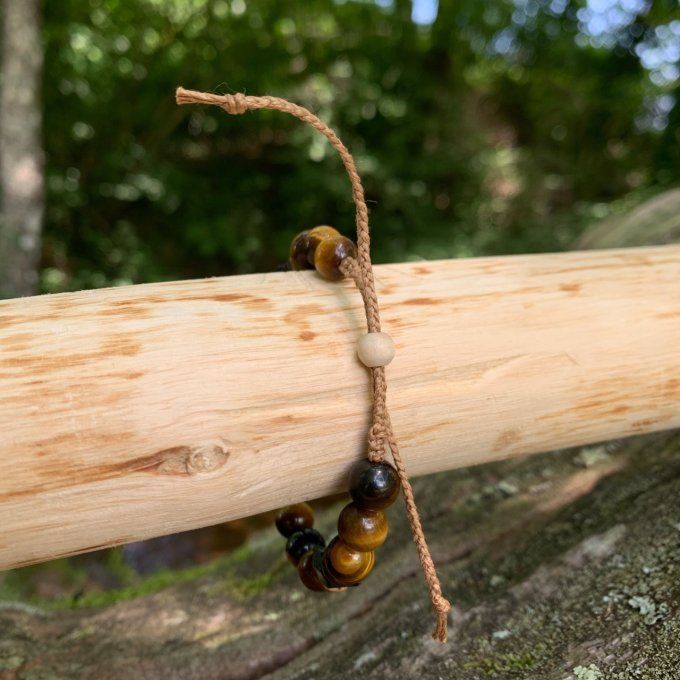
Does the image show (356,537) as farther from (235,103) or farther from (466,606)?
(235,103)

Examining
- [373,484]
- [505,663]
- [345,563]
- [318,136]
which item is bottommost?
[318,136]

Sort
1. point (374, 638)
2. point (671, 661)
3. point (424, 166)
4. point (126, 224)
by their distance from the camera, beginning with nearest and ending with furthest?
point (671, 661) → point (374, 638) → point (126, 224) → point (424, 166)

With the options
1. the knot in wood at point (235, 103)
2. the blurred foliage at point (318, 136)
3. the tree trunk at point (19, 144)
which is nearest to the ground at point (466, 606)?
the knot in wood at point (235, 103)

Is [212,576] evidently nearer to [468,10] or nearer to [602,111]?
[468,10]

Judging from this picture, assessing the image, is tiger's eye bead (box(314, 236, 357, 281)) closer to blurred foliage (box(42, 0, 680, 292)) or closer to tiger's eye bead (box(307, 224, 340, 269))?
tiger's eye bead (box(307, 224, 340, 269))

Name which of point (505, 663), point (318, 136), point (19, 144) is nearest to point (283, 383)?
point (505, 663)

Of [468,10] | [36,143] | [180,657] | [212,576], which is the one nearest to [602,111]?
[468,10]

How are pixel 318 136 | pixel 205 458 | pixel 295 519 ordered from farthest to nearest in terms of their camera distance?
pixel 318 136
pixel 295 519
pixel 205 458

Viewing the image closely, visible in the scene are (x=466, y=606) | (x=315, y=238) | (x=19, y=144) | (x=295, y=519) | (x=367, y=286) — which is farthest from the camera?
(x=19, y=144)
